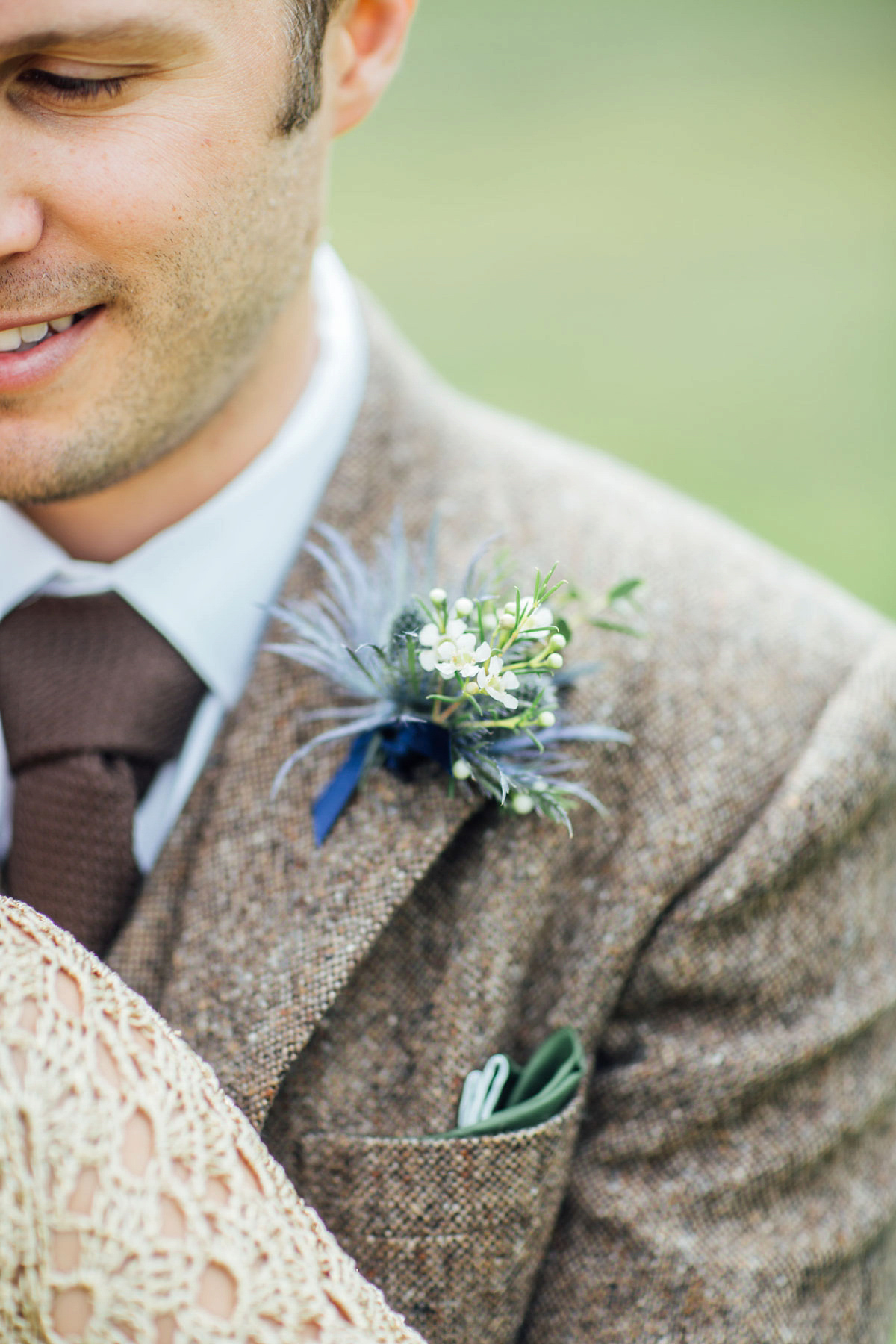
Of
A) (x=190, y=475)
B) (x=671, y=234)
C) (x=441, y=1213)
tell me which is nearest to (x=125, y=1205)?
(x=441, y=1213)

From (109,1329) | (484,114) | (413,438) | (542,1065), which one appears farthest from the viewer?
(484,114)

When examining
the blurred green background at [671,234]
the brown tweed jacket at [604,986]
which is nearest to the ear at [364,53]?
the brown tweed jacket at [604,986]

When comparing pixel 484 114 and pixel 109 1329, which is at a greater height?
pixel 109 1329

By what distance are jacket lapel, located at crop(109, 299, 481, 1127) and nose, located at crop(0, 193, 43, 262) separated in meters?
0.45

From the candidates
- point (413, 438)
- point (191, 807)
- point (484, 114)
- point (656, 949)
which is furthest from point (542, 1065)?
point (484, 114)

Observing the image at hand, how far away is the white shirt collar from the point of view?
4.31 ft

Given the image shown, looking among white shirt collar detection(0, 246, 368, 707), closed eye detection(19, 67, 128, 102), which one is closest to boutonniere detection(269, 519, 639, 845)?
white shirt collar detection(0, 246, 368, 707)

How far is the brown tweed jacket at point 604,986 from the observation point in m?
1.11

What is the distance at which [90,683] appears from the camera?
1.27 metres

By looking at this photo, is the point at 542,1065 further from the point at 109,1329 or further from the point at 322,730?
the point at 109,1329

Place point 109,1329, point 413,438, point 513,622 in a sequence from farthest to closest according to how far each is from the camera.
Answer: point 413,438
point 513,622
point 109,1329

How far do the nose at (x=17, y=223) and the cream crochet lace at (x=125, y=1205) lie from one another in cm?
61

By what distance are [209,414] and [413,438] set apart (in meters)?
0.27

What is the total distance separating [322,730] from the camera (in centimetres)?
122
